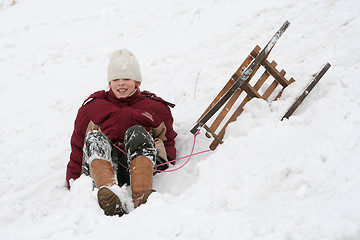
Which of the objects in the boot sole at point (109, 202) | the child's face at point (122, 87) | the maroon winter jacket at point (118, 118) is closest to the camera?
the boot sole at point (109, 202)

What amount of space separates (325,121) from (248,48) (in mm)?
2935

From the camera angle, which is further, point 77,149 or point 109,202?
point 77,149

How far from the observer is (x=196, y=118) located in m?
3.91

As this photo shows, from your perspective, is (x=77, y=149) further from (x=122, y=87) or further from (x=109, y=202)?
(x=109, y=202)

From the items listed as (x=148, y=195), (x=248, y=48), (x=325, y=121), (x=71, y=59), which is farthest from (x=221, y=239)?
(x=71, y=59)

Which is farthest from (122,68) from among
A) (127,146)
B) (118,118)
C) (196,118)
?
(196,118)

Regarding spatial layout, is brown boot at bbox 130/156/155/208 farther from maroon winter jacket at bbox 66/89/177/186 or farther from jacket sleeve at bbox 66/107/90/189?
jacket sleeve at bbox 66/107/90/189

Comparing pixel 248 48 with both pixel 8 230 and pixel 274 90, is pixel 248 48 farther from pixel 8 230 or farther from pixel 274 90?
pixel 8 230

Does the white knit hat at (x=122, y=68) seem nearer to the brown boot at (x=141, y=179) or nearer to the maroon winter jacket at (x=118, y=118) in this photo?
the maroon winter jacket at (x=118, y=118)

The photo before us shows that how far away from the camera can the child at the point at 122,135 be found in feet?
8.78

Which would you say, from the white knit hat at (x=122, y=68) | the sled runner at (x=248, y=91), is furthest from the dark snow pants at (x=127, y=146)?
the white knit hat at (x=122, y=68)

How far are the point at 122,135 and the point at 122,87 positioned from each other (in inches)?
19.2

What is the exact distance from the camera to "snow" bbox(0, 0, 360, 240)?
188cm

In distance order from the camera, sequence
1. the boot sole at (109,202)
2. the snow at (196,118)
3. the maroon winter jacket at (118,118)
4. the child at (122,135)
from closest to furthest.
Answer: the snow at (196,118) → the boot sole at (109,202) → the child at (122,135) → the maroon winter jacket at (118,118)
